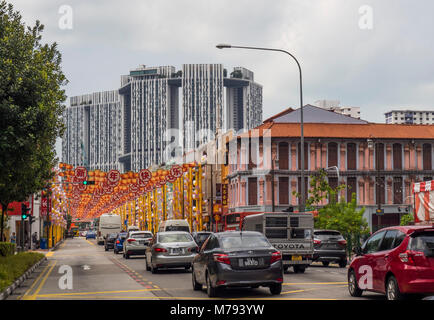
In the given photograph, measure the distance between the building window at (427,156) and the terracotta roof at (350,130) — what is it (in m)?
1.27

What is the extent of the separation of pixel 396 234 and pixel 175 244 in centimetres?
1332

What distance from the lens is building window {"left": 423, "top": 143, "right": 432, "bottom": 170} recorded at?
77062mm

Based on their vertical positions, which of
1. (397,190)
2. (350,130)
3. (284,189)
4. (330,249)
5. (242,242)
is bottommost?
(330,249)

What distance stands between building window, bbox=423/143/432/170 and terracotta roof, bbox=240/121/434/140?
1.27 m

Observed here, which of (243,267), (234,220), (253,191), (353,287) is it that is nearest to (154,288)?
(243,267)

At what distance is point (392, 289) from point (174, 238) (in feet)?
47.3

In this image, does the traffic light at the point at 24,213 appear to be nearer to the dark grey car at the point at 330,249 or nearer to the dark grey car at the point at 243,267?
the dark grey car at the point at 330,249

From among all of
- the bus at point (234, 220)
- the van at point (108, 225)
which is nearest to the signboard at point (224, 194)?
the van at point (108, 225)

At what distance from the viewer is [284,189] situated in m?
75.0

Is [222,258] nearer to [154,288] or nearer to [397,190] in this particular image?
[154,288]

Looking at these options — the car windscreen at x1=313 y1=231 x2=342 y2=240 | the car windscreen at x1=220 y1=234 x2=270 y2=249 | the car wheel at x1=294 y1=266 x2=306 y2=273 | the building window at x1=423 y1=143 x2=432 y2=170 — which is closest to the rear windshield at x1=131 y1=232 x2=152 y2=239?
the car windscreen at x1=313 y1=231 x2=342 y2=240

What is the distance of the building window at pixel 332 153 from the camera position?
248ft

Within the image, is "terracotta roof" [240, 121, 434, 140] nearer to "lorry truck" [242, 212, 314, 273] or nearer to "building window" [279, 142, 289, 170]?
"building window" [279, 142, 289, 170]
